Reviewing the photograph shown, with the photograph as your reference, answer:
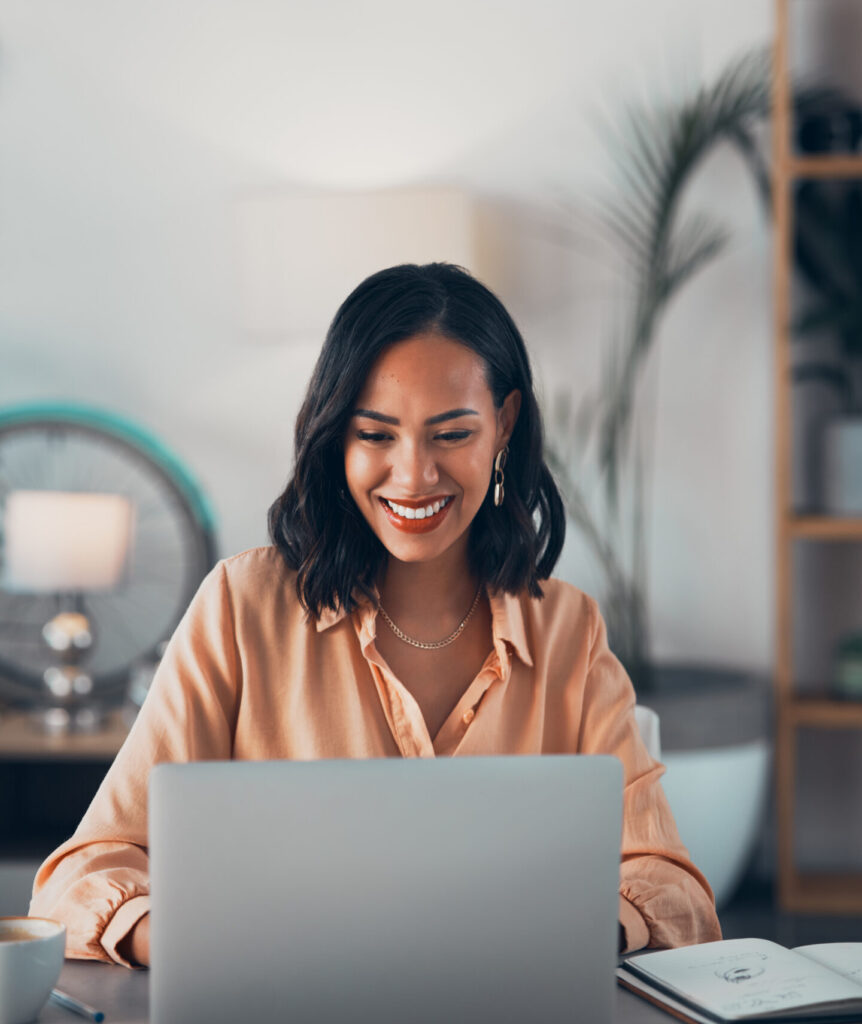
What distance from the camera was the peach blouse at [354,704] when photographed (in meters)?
1.30

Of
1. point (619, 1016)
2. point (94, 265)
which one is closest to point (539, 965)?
point (619, 1016)

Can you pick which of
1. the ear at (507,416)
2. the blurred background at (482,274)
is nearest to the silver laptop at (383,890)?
the ear at (507,416)

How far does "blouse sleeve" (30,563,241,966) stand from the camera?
44.2 inches

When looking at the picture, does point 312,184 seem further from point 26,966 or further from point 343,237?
point 26,966

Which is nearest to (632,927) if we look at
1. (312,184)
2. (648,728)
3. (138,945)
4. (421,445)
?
(648,728)

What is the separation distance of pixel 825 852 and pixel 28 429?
7.35 feet

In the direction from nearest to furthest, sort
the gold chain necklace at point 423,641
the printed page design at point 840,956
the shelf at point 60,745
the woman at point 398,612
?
the printed page design at point 840,956 → the woman at point 398,612 → the gold chain necklace at point 423,641 → the shelf at point 60,745

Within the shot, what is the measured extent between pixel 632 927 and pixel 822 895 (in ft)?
6.42

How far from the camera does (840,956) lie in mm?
1117

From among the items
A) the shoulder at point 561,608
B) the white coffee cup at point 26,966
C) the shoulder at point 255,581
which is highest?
the shoulder at point 255,581

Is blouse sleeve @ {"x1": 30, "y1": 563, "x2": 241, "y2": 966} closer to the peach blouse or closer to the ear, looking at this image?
the peach blouse

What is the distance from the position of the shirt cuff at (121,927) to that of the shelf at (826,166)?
2342 millimetres

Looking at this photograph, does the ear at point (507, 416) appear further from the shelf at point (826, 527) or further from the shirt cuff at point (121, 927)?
the shelf at point (826, 527)

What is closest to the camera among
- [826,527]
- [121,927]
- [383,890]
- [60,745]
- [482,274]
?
[383,890]
